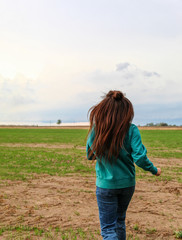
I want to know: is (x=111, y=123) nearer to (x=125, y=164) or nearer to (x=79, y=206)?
(x=125, y=164)

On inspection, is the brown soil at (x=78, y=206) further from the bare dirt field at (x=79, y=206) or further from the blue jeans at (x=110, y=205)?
the blue jeans at (x=110, y=205)

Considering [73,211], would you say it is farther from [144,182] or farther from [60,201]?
[144,182]

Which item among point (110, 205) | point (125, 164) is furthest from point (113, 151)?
point (110, 205)

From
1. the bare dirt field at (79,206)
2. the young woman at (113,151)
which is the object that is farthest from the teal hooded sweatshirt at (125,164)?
the bare dirt field at (79,206)

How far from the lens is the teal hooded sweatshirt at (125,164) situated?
264 centimetres

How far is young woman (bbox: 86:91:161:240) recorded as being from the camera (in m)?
2.65

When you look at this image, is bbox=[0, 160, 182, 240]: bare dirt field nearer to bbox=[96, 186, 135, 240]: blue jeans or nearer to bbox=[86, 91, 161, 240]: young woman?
bbox=[96, 186, 135, 240]: blue jeans

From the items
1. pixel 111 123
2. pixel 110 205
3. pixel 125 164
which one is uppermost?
pixel 111 123

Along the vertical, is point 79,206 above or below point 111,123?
below

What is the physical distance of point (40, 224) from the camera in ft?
15.0

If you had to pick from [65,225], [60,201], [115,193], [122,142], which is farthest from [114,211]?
[60,201]

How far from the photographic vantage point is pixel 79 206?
5652 mm

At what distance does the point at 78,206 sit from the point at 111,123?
11.9 ft

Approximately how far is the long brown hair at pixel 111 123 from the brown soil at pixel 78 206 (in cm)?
228
